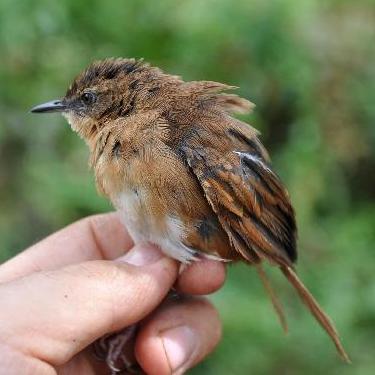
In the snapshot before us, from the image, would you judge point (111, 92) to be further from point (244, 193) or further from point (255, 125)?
point (255, 125)

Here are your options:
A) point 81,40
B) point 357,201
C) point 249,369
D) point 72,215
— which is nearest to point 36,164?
point 72,215

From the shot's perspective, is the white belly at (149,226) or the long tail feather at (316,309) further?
the long tail feather at (316,309)

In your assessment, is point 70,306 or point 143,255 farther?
point 143,255

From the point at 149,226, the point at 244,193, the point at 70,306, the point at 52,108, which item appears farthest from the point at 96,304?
the point at 52,108

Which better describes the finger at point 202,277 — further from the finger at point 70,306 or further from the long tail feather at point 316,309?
the long tail feather at point 316,309

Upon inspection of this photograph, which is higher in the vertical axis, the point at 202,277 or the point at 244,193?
the point at 244,193

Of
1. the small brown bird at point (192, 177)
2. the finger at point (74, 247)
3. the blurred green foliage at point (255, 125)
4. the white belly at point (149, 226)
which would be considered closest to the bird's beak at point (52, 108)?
the small brown bird at point (192, 177)

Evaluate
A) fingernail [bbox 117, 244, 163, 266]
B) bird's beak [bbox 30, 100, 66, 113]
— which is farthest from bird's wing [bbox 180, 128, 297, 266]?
bird's beak [bbox 30, 100, 66, 113]

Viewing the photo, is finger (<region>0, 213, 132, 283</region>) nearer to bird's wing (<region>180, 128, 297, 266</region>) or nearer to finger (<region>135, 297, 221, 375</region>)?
finger (<region>135, 297, 221, 375</region>)
